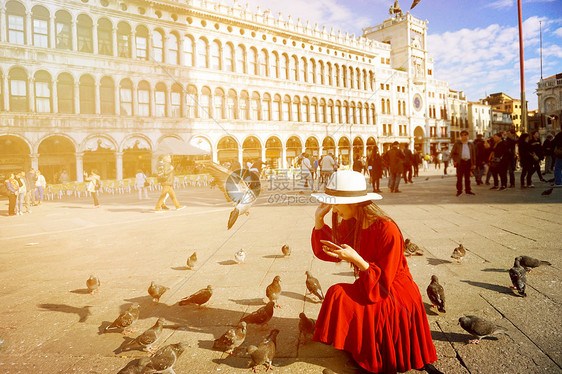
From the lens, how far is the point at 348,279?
147 inches

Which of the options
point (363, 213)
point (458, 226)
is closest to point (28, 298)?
point (363, 213)

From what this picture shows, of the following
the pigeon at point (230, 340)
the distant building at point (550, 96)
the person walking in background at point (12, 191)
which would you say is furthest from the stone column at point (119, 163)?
the distant building at point (550, 96)

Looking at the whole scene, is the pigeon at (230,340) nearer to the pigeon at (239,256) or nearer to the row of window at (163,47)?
the pigeon at (239,256)

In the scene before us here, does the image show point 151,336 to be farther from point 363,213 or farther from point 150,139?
point 150,139

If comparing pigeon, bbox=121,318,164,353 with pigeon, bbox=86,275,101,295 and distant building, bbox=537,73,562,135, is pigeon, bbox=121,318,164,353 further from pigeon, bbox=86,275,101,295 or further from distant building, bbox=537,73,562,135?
distant building, bbox=537,73,562,135

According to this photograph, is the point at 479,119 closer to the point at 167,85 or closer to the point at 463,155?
the point at 167,85

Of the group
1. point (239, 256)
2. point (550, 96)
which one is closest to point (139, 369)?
point (239, 256)

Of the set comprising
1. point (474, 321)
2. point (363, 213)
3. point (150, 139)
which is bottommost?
point (474, 321)

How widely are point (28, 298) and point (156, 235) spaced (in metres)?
3.07

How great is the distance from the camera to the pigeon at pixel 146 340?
244 centimetres

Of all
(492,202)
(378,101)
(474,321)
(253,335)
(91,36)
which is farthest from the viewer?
(378,101)

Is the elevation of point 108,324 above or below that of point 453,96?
below

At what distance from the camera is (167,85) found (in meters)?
25.4

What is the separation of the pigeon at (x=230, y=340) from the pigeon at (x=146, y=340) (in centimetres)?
44
